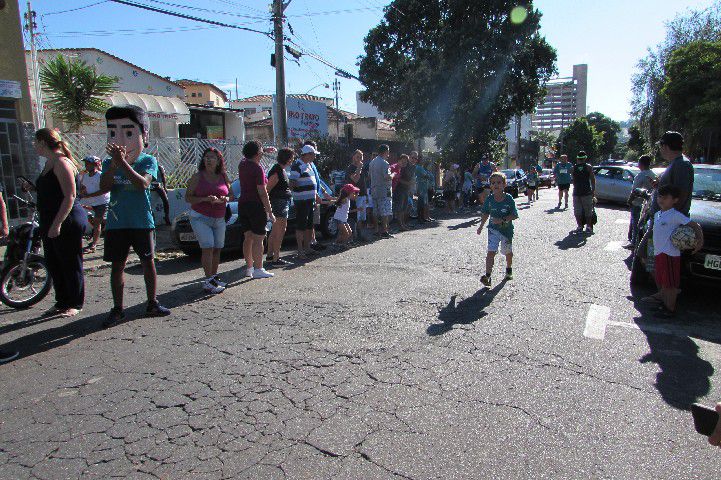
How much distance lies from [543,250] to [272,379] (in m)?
6.64

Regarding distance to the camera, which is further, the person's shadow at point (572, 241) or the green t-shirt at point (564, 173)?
A: the green t-shirt at point (564, 173)

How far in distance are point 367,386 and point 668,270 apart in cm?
360

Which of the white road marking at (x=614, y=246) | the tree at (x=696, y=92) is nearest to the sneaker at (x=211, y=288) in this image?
the white road marking at (x=614, y=246)

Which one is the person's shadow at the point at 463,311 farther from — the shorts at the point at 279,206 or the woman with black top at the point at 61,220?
the woman with black top at the point at 61,220

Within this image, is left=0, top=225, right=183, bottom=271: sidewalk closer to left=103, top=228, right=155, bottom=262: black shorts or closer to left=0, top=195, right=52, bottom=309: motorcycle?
left=0, top=195, right=52, bottom=309: motorcycle

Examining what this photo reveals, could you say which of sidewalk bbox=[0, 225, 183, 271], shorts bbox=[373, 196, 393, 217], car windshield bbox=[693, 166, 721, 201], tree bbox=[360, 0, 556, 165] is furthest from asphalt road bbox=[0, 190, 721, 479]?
tree bbox=[360, 0, 556, 165]

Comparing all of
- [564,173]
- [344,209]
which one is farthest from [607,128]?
[344,209]

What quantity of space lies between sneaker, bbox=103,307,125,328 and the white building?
17.7 metres

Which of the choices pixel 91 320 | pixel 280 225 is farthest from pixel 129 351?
pixel 280 225

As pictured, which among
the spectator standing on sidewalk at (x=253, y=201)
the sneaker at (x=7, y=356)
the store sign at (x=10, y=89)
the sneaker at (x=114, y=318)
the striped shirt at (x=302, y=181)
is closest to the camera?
the sneaker at (x=7, y=356)

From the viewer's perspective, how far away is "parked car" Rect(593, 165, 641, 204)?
57.6ft

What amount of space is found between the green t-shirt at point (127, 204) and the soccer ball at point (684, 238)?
17.2 feet

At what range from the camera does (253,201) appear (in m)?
6.68

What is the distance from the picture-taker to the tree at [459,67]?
21.2m
